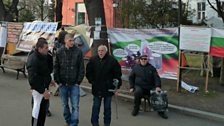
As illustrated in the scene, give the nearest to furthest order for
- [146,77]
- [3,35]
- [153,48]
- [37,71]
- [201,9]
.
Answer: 1. [37,71]
2. [146,77]
3. [153,48]
4. [3,35]
5. [201,9]

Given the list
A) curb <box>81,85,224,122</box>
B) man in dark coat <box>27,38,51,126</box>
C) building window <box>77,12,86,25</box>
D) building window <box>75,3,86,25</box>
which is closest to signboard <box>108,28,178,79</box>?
curb <box>81,85,224,122</box>

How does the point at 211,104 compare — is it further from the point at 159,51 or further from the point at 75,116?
the point at 75,116

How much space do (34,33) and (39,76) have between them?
24.4 ft

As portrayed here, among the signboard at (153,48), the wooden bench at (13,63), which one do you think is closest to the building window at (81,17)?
the wooden bench at (13,63)

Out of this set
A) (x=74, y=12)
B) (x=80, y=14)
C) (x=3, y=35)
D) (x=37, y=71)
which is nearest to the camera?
(x=37, y=71)

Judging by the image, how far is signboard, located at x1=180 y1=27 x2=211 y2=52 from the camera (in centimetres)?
903

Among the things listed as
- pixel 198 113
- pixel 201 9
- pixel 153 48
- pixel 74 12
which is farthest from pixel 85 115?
pixel 74 12

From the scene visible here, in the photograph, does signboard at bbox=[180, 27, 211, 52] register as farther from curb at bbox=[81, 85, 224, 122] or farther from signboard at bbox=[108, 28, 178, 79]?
curb at bbox=[81, 85, 224, 122]

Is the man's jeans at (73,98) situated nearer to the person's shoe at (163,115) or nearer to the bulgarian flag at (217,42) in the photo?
the person's shoe at (163,115)

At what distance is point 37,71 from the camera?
604cm

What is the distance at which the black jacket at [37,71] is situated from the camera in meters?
6.02

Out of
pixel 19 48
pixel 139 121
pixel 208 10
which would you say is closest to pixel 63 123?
pixel 139 121

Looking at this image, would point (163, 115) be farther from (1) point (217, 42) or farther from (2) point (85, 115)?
(1) point (217, 42)

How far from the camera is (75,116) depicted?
6.78m
